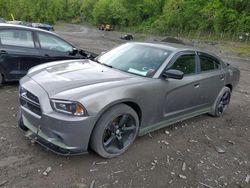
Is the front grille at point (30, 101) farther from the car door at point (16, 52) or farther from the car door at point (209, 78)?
the car door at point (209, 78)

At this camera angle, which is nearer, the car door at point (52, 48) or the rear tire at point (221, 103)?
the rear tire at point (221, 103)

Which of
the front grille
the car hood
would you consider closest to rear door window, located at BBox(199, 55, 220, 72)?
the car hood

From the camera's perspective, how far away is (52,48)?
273 inches

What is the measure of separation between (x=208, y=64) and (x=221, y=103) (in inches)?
41.2

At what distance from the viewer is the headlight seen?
3.36 m

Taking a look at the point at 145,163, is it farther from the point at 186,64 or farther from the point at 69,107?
the point at 186,64

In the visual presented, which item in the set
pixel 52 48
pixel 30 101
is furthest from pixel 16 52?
pixel 30 101

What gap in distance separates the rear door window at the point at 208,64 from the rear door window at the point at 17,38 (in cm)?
381

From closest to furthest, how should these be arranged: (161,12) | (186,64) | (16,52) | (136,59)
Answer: (136,59) < (186,64) < (16,52) < (161,12)

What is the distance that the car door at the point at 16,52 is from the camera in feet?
20.2

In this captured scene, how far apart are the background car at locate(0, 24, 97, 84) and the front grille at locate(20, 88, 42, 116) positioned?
2.52 metres

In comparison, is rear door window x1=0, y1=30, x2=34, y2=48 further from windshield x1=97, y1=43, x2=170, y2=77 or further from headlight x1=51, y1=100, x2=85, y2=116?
headlight x1=51, y1=100, x2=85, y2=116

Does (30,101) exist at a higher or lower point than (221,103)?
higher

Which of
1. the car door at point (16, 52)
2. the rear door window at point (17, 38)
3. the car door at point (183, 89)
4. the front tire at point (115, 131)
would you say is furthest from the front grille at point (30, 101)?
the rear door window at point (17, 38)
